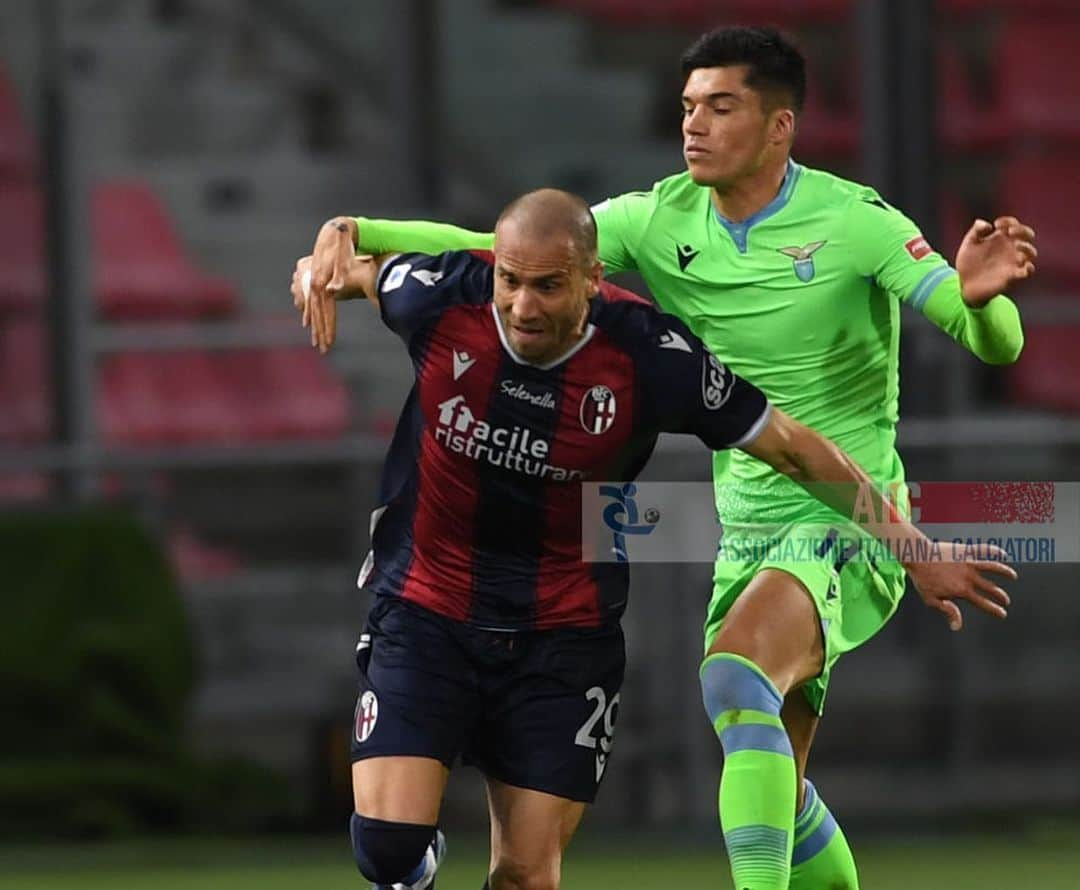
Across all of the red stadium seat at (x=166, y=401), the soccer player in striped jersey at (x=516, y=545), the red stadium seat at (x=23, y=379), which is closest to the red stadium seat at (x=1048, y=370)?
the red stadium seat at (x=166, y=401)

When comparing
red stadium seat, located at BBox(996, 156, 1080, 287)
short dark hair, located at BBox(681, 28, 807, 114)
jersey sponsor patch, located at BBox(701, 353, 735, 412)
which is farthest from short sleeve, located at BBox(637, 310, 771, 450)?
red stadium seat, located at BBox(996, 156, 1080, 287)

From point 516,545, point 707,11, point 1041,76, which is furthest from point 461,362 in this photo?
point 707,11

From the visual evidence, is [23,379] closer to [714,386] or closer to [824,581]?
[824,581]

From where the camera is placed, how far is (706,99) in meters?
5.39

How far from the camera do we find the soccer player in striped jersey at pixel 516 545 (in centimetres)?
502

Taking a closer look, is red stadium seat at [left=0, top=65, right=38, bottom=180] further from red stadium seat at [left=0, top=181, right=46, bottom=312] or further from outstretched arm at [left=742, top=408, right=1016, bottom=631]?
outstretched arm at [left=742, top=408, right=1016, bottom=631]

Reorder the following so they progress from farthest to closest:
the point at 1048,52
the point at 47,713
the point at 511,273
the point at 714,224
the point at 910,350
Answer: the point at 1048,52, the point at 910,350, the point at 47,713, the point at 714,224, the point at 511,273

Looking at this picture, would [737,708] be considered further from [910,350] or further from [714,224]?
[910,350]

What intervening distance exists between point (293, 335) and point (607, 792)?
7.73 feet

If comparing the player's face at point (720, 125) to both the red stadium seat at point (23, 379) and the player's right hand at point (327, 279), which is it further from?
the red stadium seat at point (23, 379)

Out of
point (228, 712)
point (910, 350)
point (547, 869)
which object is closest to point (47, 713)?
point (228, 712)

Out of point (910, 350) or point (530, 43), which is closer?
point (910, 350)

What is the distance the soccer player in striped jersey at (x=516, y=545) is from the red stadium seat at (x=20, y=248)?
23.4 ft

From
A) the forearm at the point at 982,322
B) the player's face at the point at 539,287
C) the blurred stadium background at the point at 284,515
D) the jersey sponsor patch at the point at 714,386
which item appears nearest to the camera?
the player's face at the point at 539,287
